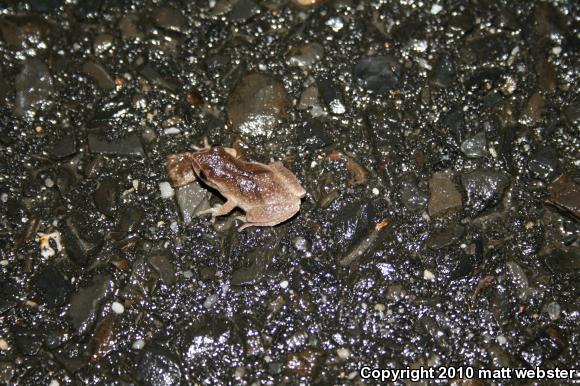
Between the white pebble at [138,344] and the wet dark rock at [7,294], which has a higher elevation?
the wet dark rock at [7,294]

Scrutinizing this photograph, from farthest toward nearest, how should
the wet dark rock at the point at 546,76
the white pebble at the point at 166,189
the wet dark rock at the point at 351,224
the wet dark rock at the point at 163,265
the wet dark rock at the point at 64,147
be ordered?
the wet dark rock at the point at 546,76, the wet dark rock at the point at 64,147, the white pebble at the point at 166,189, the wet dark rock at the point at 351,224, the wet dark rock at the point at 163,265

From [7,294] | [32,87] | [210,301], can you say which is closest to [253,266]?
[210,301]

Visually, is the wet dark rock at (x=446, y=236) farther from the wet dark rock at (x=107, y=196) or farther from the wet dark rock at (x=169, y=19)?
the wet dark rock at (x=169, y=19)

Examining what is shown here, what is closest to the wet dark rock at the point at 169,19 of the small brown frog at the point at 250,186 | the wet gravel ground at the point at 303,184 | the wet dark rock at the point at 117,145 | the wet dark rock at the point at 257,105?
the wet gravel ground at the point at 303,184

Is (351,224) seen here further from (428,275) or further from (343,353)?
(343,353)

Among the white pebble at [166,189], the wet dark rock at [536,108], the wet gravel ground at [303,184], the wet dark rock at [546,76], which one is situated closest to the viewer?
the wet gravel ground at [303,184]

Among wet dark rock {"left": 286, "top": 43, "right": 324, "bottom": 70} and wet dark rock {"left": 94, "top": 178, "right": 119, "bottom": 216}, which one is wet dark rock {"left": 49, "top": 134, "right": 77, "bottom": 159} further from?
wet dark rock {"left": 286, "top": 43, "right": 324, "bottom": 70}
